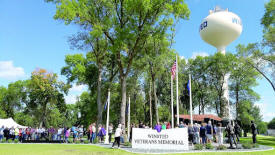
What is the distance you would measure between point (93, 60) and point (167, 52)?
38.2ft

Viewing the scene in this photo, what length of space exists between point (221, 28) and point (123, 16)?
2529cm

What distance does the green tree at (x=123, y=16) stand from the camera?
20.3 meters

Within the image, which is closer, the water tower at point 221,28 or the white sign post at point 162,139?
the white sign post at point 162,139

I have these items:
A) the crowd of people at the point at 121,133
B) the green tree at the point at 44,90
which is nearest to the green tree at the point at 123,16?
the crowd of people at the point at 121,133

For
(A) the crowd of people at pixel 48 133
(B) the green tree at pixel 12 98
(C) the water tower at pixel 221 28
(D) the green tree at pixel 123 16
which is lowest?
(A) the crowd of people at pixel 48 133

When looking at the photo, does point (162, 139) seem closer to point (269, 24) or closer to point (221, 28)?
point (269, 24)

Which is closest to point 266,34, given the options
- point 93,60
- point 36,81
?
point 93,60

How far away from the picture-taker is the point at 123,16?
22.7 metres

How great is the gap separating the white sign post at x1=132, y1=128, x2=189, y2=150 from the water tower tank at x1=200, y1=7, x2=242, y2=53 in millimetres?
31894

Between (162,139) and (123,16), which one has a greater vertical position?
(123,16)

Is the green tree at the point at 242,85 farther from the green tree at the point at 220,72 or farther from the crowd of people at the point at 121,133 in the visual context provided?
the crowd of people at the point at 121,133

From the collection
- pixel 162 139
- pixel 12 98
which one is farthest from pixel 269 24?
pixel 12 98

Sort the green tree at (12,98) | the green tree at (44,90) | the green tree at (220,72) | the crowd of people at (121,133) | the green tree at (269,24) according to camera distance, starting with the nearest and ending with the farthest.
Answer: the crowd of people at (121,133) → the green tree at (269,24) → the green tree at (44,90) → the green tree at (220,72) → the green tree at (12,98)

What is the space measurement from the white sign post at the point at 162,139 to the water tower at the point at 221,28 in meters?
29.3
